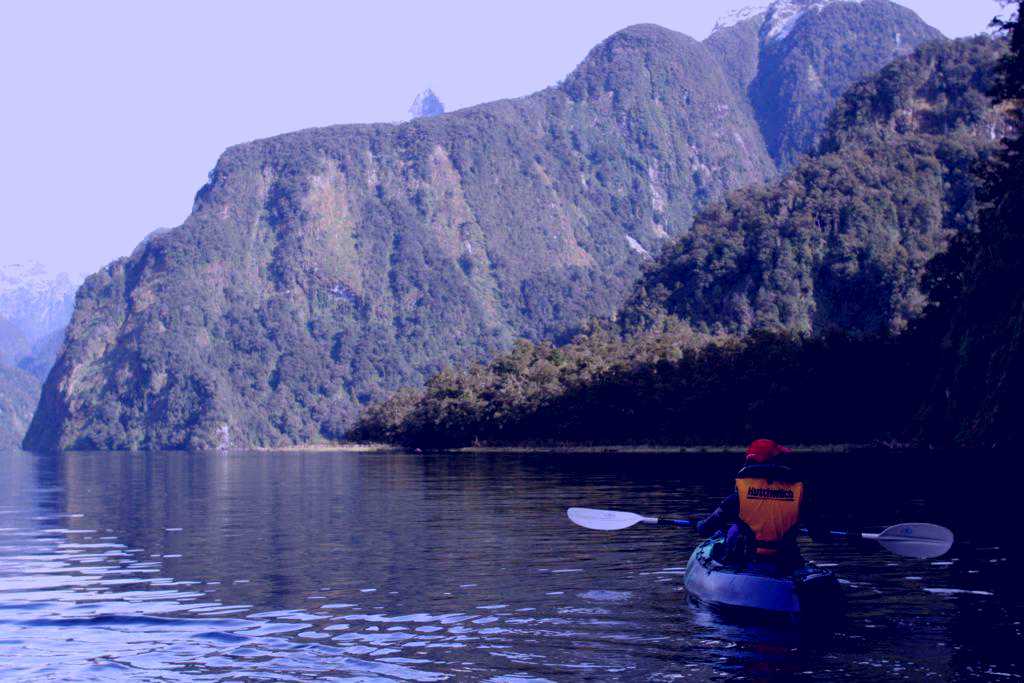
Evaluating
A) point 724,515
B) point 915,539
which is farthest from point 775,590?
point 915,539

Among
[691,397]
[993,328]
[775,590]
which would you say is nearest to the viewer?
[775,590]

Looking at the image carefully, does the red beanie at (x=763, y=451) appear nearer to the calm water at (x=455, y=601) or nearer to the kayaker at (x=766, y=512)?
the kayaker at (x=766, y=512)

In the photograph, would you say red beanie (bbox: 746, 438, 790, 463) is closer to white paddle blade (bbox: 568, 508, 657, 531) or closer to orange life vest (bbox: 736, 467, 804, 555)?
orange life vest (bbox: 736, 467, 804, 555)

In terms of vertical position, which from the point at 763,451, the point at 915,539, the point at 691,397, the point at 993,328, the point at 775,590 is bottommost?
the point at 775,590

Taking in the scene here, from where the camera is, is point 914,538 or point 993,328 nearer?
point 914,538

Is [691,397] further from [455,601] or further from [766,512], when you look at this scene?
[766,512]

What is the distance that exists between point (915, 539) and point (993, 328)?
67.5 meters

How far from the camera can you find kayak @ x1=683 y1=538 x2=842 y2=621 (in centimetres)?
2297

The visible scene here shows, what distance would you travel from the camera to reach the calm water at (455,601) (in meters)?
20.8

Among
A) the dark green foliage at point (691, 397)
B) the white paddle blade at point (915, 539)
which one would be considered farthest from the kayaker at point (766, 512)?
the dark green foliage at point (691, 397)

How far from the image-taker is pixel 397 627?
2412 centimetres

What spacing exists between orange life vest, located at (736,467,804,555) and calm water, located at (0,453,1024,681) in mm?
1797

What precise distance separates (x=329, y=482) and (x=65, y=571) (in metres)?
51.8

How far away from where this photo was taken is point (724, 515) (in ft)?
81.9
